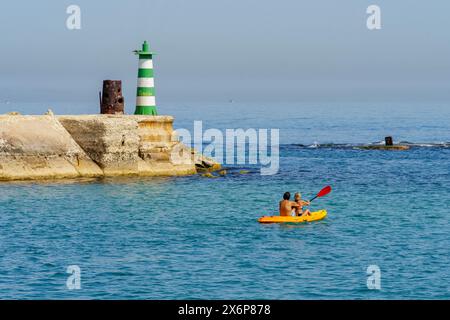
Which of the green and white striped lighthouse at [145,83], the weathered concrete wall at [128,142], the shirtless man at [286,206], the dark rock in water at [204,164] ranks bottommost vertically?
the shirtless man at [286,206]

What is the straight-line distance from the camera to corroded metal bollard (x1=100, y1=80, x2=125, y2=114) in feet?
155

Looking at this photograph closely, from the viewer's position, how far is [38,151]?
1647 inches

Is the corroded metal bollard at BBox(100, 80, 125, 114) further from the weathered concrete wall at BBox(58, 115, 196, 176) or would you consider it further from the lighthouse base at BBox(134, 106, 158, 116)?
the weathered concrete wall at BBox(58, 115, 196, 176)

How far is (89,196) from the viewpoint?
38562mm

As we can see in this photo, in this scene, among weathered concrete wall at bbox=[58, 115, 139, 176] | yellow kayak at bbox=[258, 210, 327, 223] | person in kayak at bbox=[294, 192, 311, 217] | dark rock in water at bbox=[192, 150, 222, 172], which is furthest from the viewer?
dark rock in water at bbox=[192, 150, 222, 172]

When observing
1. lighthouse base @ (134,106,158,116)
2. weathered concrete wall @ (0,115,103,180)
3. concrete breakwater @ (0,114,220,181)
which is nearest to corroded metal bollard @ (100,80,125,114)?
lighthouse base @ (134,106,158,116)

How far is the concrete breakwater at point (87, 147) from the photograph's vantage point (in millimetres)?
41656

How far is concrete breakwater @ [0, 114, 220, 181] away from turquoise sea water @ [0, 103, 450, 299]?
114 centimetres

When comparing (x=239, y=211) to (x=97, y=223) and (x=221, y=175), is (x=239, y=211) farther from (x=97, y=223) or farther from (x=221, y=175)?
(x=221, y=175)

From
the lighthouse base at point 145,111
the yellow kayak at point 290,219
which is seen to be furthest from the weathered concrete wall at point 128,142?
the yellow kayak at point 290,219

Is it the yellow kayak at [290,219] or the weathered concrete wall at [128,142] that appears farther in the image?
the weathered concrete wall at [128,142]

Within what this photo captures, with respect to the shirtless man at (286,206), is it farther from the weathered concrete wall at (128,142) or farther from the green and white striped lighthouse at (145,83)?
the green and white striped lighthouse at (145,83)

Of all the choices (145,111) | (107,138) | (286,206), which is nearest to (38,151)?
(107,138)

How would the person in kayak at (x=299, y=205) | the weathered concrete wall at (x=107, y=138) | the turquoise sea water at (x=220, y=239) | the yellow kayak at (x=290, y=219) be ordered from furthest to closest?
1. the weathered concrete wall at (x=107, y=138)
2. the person in kayak at (x=299, y=205)
3. the yellow kayak at (x=290, y=219)
4. the turquoise sea water at (x=220, y=239)
